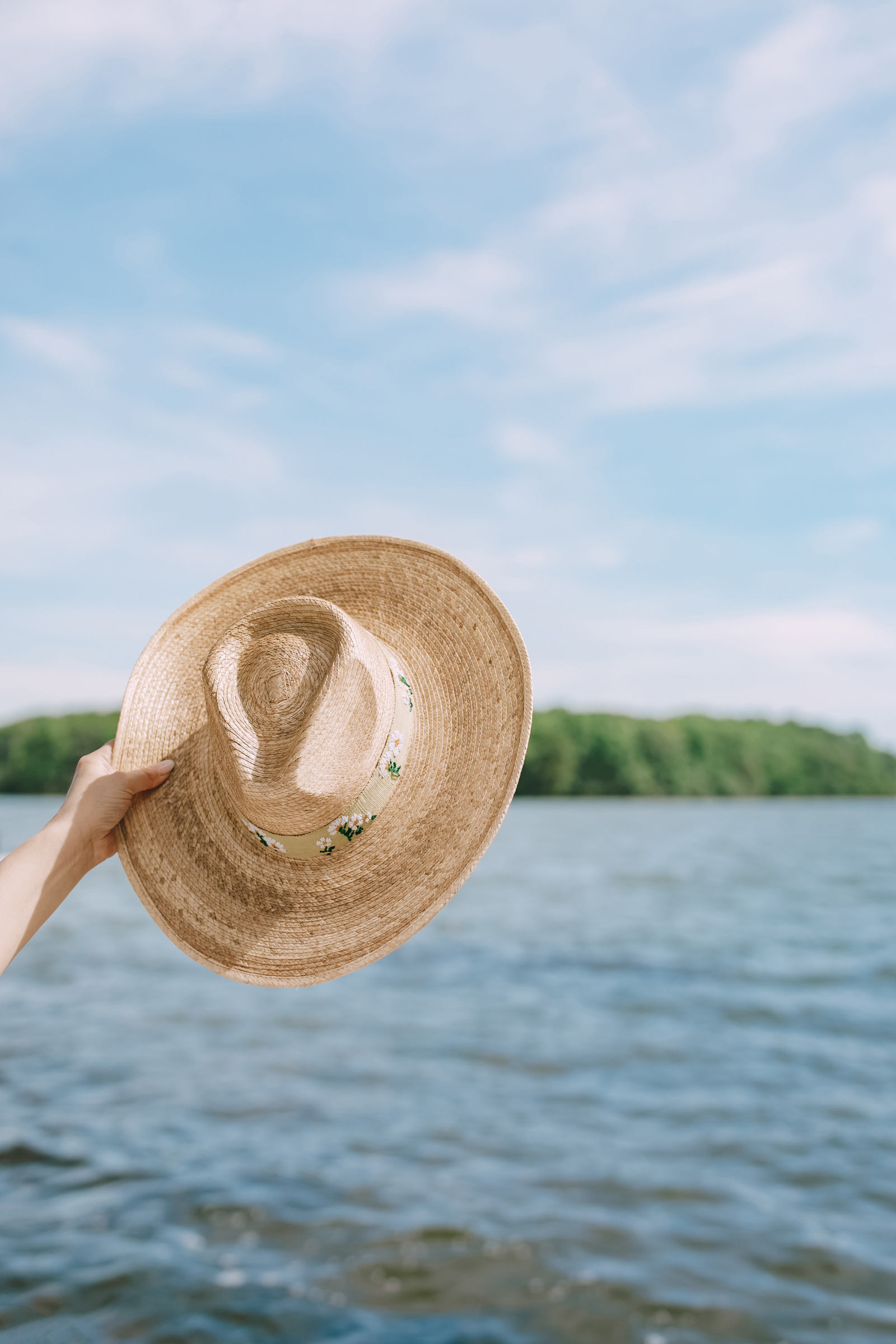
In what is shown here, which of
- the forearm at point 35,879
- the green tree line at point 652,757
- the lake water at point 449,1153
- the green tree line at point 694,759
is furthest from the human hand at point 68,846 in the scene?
the green tree line at point 694,759

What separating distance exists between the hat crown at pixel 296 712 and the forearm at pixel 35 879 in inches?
13.8

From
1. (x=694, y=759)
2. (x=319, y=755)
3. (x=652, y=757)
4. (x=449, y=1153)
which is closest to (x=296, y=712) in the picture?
(x=319, y=755)

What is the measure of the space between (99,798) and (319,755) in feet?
1.62

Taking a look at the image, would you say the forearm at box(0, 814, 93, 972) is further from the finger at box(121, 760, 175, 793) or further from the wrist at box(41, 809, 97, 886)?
the finger at box(121, 760, 175, 793)

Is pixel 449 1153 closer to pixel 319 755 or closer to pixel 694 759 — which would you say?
pixel 319 755

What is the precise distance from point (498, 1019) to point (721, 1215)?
20.2 feet

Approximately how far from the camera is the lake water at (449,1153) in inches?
245

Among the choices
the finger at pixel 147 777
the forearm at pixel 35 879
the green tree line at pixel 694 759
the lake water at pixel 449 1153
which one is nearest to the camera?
the forearm at pixel 35 879

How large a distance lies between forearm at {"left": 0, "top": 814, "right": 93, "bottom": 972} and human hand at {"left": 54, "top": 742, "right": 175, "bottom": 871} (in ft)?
0.08

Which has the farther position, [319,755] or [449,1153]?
[449,1153]

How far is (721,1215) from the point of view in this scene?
7.66m

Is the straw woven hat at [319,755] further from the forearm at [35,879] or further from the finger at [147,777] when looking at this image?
the forearm at [35,879]

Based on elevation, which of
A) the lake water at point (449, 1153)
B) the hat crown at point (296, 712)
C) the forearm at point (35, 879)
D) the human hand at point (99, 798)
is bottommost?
the lake water at point (449, 1153)

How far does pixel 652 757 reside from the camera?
8606 centimetres
